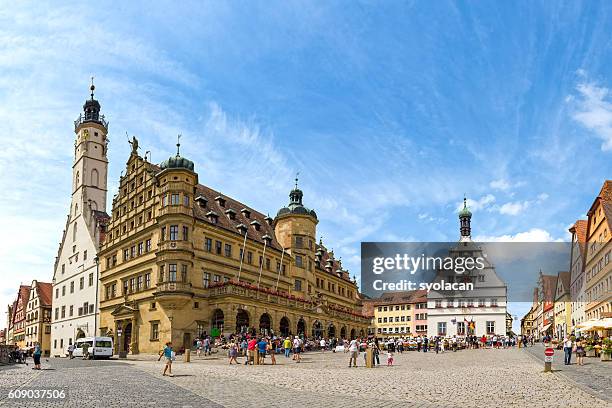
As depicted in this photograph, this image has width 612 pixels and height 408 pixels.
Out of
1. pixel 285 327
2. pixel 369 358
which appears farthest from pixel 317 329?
pixel 369 358

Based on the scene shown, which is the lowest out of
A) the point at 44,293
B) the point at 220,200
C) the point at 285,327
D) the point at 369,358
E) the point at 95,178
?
the point at 369,358

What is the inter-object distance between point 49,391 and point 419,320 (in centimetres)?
11942

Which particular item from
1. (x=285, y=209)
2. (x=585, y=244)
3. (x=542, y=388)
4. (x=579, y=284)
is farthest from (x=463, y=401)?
(x=579, y=284)

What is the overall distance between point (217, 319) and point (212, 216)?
382 inches

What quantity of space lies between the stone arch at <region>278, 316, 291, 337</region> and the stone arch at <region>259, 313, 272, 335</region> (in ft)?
11.2

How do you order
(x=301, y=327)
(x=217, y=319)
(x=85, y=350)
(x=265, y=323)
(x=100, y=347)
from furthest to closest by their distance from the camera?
(x=301, y=327)
(x=265, y=323)
(x=217, y=319)
(x=85, y=350)
(x=100, y=347)

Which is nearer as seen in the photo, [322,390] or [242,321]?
[322,390]

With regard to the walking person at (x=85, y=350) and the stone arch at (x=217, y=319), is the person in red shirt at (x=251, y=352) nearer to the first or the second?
the stone arch at (x=217, y=319)

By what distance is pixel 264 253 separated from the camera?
6875cm

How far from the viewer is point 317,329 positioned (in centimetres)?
7262

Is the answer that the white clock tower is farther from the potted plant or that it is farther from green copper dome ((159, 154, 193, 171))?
the potted plant

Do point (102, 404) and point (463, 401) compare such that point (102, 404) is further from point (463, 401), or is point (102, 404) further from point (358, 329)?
point (358, 329)

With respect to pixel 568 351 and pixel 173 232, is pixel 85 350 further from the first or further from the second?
pixel 568 351

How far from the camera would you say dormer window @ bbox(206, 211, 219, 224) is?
61.0m
